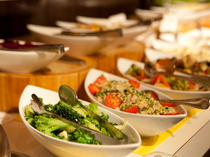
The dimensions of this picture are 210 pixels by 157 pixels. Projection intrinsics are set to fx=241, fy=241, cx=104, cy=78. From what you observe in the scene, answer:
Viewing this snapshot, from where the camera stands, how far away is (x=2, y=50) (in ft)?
3.49

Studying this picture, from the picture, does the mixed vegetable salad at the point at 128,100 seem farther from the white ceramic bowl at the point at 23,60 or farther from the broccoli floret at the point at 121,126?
the white ceramic bowl at the point at 23,60

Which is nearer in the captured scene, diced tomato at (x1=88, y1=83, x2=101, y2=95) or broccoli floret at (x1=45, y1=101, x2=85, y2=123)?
broccoli floret at (x1=45, y1=101, x2=85, y2=123)

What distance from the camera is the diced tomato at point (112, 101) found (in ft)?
3.14

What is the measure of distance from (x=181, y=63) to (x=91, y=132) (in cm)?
105

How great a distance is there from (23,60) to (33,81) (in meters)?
0.12

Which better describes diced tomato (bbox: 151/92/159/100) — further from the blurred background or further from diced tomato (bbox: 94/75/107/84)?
the blurred background

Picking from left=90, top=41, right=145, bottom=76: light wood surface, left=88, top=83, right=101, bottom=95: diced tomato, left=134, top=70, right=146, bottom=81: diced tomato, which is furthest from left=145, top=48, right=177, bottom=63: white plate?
left=88, top=83, right=101, bottom=95: diced tomato

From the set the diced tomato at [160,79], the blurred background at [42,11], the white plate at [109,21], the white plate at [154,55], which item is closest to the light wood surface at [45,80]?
the diced tomato at [160,79]

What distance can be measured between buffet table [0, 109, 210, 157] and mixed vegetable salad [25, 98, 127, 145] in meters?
0.13

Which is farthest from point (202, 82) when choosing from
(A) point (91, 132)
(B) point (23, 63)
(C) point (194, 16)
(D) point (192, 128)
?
(C) point (194, 16)

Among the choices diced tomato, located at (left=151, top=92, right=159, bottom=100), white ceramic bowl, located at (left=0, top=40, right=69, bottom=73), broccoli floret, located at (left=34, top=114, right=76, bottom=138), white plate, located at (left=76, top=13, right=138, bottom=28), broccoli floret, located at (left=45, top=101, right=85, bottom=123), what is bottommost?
diced tomato, located at (left=151, top=92, right=159, bottom=100)

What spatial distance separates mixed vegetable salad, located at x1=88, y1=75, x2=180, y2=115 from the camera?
0.91 meters

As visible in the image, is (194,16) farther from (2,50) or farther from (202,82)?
(2,50)

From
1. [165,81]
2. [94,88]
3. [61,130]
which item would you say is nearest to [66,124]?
[61,130]
